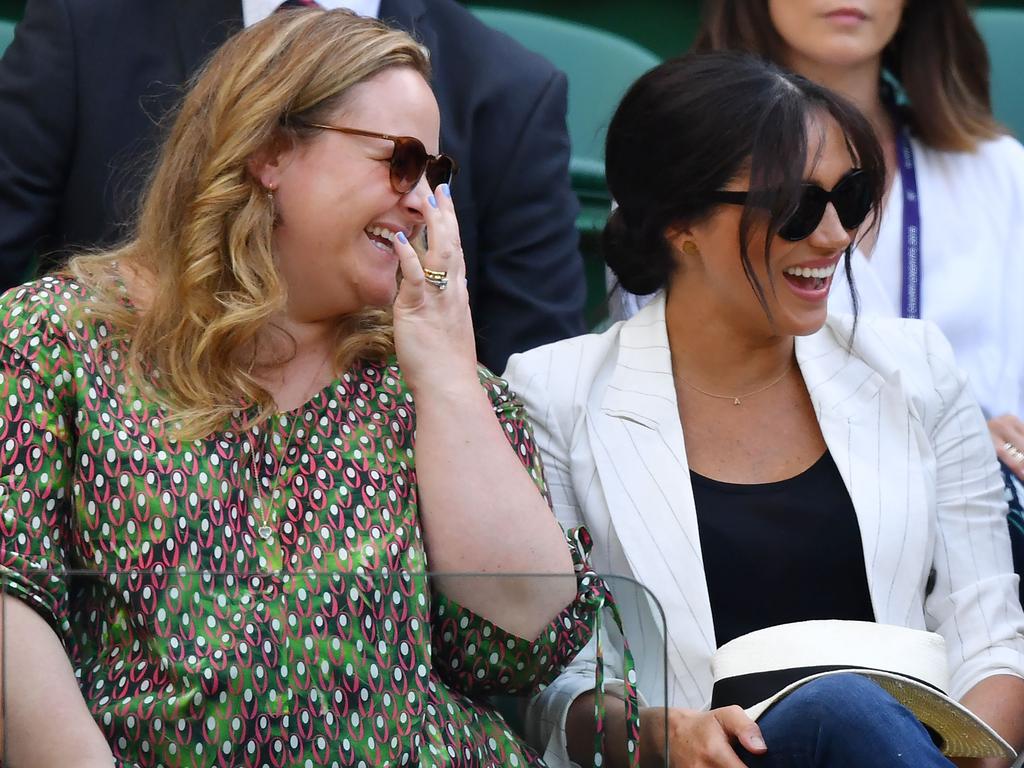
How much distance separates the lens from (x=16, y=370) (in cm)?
209

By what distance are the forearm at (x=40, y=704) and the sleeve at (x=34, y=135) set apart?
1167mm

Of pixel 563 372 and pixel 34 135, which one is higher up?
pixel 34 135

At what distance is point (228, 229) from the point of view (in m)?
2.31

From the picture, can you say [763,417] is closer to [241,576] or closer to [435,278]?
[435,278]

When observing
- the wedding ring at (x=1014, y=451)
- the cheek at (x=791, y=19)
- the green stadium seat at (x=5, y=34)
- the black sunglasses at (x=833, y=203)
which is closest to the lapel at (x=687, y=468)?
the black sunglasses at (x=833, y=203)

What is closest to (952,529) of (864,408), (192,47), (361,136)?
(864,408)

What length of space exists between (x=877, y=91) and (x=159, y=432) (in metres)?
1.90

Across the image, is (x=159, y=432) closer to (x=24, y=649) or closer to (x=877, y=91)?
(x=24, y=649)

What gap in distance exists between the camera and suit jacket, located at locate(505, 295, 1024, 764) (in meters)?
2.44

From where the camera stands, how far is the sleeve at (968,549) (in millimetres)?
2445

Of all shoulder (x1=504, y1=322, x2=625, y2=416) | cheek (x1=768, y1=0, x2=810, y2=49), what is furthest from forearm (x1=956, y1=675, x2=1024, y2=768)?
cheek (x1=768, y1=0, x2=810, y2=49)

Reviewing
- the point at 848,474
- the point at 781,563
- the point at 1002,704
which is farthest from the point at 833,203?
the point at 1002,704

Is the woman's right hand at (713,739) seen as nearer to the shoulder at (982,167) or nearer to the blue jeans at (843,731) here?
the blue jeans at (843,731)

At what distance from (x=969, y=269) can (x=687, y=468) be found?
0.98 m
